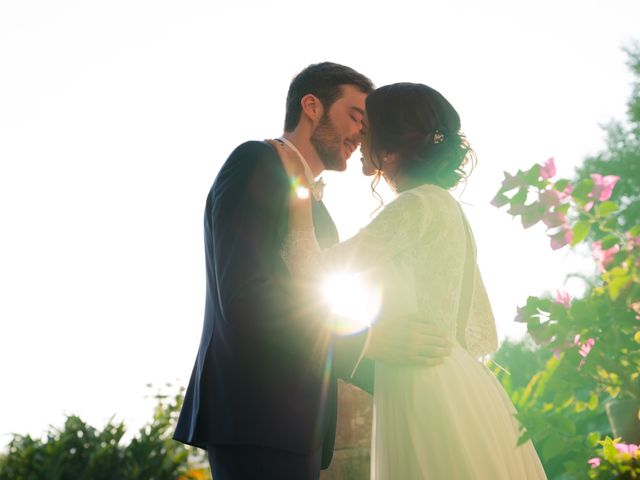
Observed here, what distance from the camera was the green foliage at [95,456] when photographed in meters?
6.88

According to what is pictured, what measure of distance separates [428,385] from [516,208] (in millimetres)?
973

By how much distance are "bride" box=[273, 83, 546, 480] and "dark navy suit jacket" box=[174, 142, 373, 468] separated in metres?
0.17

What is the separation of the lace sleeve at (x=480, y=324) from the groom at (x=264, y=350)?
14.0 inches

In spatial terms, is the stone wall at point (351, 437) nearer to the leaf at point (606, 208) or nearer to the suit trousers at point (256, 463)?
the suit trousers at point (256, 463)

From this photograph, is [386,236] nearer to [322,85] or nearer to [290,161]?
[290,161]

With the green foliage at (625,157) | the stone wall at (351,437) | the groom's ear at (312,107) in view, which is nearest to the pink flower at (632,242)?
the groom's ear at (312,107)

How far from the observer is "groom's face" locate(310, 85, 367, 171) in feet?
15.1

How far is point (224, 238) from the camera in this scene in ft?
A: 10.2

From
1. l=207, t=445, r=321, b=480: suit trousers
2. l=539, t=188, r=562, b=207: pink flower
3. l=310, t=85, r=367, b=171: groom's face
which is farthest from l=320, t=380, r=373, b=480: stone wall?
l=539, t=188, r=562, b=207: pink flower

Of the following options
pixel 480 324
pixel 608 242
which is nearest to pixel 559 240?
pixel 608 242

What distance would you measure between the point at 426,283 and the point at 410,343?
30 cm

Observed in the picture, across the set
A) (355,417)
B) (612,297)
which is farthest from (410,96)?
(355,417)

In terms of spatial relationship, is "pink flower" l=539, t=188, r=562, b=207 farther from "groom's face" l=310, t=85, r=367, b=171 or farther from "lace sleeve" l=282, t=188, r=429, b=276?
Result: "groom's face" l=310, t=85, r=367, b=171

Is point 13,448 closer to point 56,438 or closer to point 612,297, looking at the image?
point 56,438
